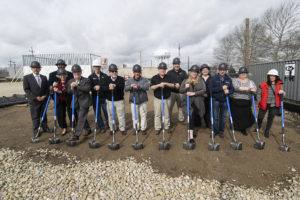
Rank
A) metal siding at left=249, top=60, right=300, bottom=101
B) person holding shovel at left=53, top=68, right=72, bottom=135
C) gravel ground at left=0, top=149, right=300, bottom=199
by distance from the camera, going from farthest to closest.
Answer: metal siding at left=249, top=60, right=300, bottom=101 → person holding shovel at left=53, top=68, right=72, bottom=135 → gravel ground at left=0, top=149, right=300, bottom=199

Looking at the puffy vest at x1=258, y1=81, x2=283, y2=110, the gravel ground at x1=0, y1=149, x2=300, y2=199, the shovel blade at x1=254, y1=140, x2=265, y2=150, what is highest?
the puffy vest at x1=258, y1=81, x2=283, y2=110

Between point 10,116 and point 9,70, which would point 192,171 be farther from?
point 9,70

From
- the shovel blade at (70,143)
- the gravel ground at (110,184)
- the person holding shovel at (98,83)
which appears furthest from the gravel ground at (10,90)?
the gravel ground at (110,184)

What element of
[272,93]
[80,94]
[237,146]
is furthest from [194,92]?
[80,94]

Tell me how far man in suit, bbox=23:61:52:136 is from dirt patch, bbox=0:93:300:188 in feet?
2.46

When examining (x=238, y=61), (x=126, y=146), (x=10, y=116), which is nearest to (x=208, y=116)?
(x=126, y=146)

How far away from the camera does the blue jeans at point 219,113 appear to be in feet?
14.9

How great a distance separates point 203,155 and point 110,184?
2.30 metres

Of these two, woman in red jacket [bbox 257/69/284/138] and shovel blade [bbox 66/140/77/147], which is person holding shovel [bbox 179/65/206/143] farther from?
shovel blade [bbox 66/140/77/147]

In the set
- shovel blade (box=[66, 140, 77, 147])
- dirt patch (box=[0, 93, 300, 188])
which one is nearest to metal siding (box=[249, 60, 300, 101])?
dirt patch (box=[0, 93, 300, 188])

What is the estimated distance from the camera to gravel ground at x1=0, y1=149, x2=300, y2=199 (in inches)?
104

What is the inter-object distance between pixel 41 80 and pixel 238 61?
28222mm

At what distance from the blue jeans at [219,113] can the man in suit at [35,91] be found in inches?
215

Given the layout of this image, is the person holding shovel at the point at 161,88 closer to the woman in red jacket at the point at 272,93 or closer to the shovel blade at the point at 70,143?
the shovel blade at the point at 70,143
